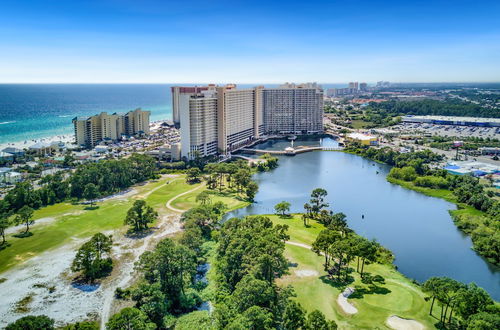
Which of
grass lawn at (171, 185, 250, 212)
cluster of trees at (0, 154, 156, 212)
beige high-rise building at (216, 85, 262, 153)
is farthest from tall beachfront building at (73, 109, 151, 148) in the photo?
grass lawn at (171, 185, 250, 212)

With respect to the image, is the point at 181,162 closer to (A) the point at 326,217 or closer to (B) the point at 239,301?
(A) the point at 326,217

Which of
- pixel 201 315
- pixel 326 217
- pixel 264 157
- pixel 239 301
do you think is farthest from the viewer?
pixel 264 157

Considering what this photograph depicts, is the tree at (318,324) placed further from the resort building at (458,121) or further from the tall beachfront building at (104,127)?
→ the resort building at (458,121)

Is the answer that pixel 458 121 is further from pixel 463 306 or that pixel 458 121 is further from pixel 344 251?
pixel 463 306

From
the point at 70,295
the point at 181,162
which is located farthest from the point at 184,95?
the point at 70,295

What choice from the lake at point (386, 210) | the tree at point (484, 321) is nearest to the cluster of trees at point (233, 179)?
the lake at point (386, 210)

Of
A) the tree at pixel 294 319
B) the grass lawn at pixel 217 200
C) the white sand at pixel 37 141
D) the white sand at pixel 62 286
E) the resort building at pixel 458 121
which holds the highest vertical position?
the resort building at pixel 458 121
